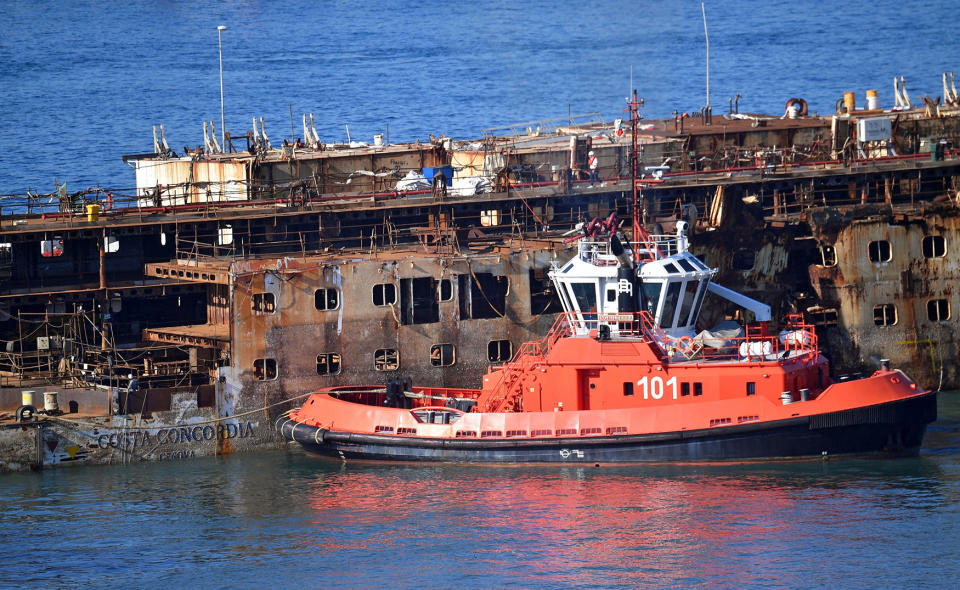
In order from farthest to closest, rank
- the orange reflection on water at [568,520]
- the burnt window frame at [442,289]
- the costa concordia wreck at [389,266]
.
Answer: the burnt window frame at [442,289], the costa concordia wreck at [389,266], the orange reflection on water at [568,520]

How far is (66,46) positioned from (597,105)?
A: 46.1 meters

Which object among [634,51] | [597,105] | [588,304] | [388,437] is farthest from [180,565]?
[634,51]

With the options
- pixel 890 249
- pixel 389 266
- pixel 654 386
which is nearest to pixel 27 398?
pixel 389 266

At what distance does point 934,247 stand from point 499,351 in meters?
12.6

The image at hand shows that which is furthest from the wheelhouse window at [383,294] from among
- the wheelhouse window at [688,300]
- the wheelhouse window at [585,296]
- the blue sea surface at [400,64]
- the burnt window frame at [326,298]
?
the blue sea surface at [400,64]

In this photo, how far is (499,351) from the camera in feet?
122

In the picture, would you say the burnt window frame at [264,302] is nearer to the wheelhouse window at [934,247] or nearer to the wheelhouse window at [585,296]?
the wheelhouse window at [585,296]

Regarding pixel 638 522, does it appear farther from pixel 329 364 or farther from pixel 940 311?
pixel 940 311

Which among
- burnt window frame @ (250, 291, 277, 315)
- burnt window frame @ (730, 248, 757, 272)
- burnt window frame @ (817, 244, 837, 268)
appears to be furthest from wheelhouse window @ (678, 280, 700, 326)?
burnt window frame @ (250, 291, 277, 315)

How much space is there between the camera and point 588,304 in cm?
3441

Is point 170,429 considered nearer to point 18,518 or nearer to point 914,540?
point 18,518

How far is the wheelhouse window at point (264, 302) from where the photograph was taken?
117 feet

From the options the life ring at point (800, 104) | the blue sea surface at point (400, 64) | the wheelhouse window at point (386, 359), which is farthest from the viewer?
the blue sea surface at point (400, 64)

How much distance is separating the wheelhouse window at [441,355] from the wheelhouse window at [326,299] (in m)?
2.76
